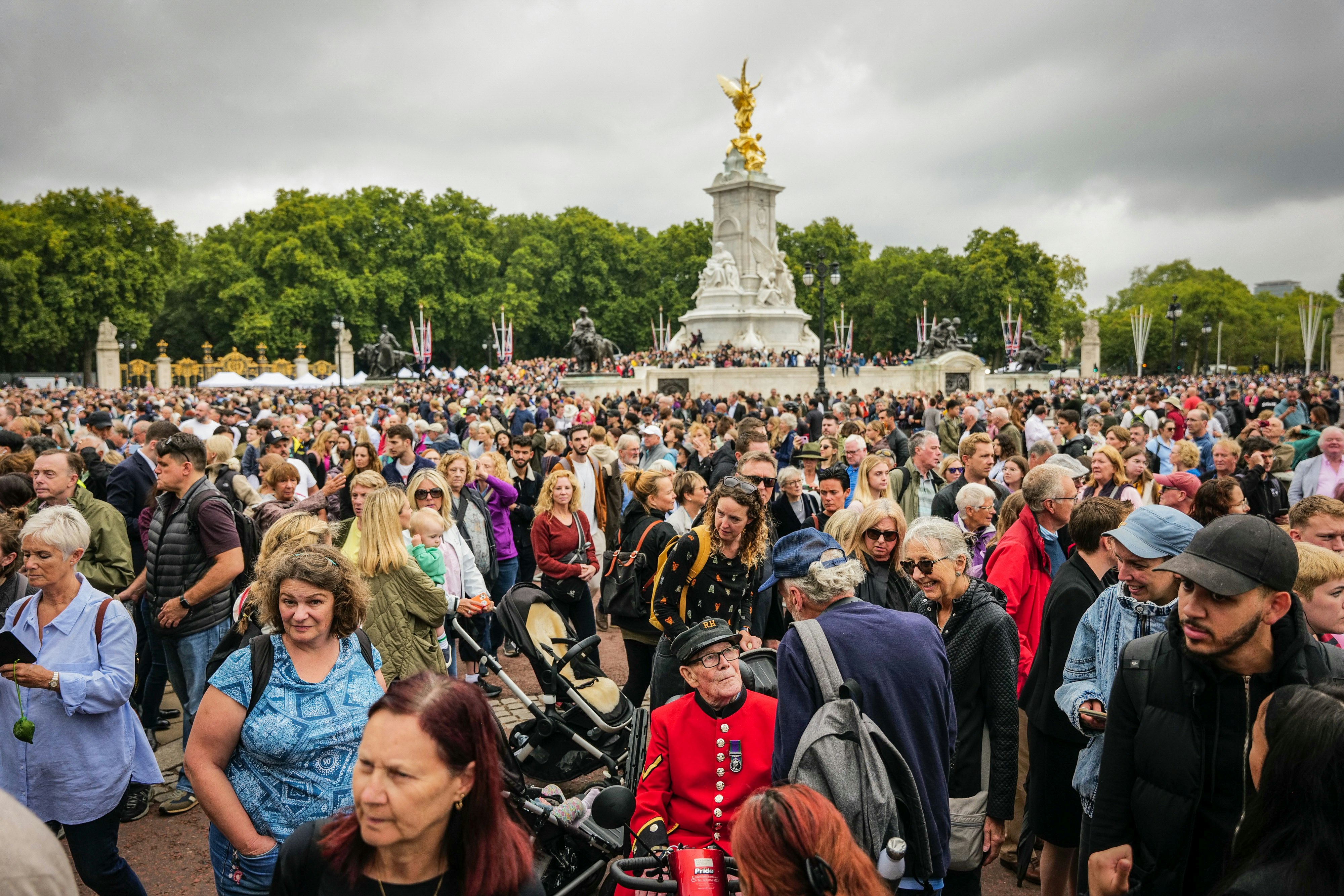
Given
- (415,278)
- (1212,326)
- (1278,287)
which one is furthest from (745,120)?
(1278,287)

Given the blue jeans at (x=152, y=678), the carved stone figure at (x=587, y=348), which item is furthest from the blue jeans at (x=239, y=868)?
the carved stone figure at (x=587, y=348)

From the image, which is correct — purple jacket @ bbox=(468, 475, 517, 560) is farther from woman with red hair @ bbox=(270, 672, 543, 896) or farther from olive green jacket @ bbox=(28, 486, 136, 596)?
woman with red hair @ bbox=(270, 672, 543, 896)

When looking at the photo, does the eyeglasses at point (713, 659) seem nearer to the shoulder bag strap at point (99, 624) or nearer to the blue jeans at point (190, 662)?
the shoulder bag strap at point (99, 624)

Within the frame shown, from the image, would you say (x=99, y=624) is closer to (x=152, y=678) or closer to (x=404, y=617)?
(x=404, y=617)

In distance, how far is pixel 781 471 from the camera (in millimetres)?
6609

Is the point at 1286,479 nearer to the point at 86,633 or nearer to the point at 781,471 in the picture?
the point at 781,471

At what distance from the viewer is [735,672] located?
2.95 m

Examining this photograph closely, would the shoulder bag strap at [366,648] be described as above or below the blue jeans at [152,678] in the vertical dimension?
above

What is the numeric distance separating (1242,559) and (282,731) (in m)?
2.84

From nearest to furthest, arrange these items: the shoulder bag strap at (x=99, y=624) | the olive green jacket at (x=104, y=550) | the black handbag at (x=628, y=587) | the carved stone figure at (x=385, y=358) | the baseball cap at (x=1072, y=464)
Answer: the shoulder bag strap at (x=99, y=624) → the black handbag at (x=628, y=587) → the olive green jacket at (x=104, y=550) → the baseball cap at (x=1072, y=464) → the carved stone figure at (x=385, y=358)

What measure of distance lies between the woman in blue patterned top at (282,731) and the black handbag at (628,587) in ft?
7.49

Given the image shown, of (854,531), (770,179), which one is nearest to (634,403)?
(854,531)

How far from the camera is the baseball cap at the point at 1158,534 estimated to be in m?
3.07

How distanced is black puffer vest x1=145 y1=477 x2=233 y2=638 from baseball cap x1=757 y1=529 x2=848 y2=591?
3475mm
